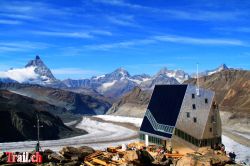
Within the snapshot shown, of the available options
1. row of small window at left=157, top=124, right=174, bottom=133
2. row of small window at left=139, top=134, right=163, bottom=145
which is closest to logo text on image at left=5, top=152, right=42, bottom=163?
row of small window at left=157, top=124, right=174, bottom=133

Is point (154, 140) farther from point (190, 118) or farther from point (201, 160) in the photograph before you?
point (201, 160)

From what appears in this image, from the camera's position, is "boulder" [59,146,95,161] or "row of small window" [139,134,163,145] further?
"row of small window" [139,134,163,145]

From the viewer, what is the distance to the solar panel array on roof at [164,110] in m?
70.0

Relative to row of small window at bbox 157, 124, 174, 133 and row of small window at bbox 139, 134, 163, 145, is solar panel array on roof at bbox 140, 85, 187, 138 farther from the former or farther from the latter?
row of small window at bbox 139, 134, 163, 145

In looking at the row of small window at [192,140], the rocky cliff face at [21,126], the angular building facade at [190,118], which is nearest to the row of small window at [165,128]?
the angular building facade at [190,118]

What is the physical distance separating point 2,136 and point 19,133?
5.99 metres

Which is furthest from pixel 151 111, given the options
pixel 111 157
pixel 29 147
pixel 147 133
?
pixel 29 147

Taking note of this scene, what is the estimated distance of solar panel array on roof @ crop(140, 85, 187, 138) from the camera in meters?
70.0

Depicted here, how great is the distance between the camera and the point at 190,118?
227 ft

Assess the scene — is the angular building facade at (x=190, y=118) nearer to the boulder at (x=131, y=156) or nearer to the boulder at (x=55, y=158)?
the boulder at (x=131, y=156)

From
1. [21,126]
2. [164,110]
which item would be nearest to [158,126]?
[164,110]

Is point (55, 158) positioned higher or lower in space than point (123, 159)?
higher

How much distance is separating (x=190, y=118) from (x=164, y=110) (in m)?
5.42

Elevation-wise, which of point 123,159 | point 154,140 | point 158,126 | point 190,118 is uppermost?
point 190,118
